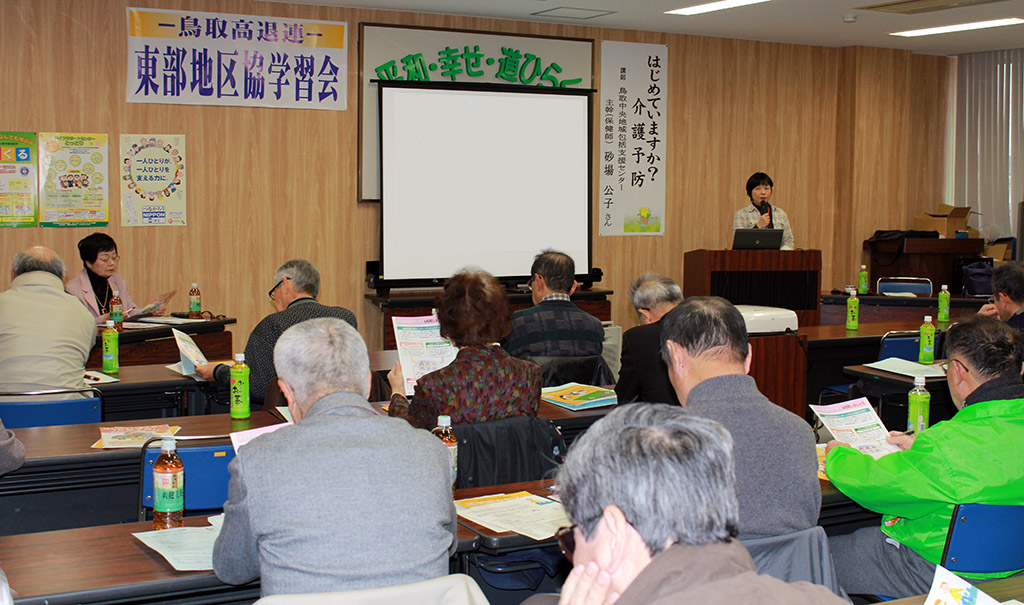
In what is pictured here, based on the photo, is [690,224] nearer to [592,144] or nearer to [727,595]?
[592,144]

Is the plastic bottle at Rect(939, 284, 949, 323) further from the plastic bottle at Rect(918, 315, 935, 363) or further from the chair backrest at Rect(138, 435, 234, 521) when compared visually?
the chair backrest at Rect(138, 435, 234, 521)

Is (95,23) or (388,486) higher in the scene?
(95,23)

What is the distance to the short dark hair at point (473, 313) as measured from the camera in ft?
10.1

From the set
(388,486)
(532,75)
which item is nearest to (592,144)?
(532,75)

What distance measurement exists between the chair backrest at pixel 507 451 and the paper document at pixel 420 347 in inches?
25.7

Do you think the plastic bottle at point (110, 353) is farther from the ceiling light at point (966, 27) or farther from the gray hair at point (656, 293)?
the ceiling light at point (966, 27)

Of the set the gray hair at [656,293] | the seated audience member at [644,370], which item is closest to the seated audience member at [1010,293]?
the gray hair at [656,293]

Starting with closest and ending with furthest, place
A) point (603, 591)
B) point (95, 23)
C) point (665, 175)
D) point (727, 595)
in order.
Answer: point (727, 595) < point (603, 591) < point (95, 23) < point (665, 175)

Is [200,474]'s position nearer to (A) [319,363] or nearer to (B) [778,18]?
(A) [319,363]

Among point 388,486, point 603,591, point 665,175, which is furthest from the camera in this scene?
point 665,175

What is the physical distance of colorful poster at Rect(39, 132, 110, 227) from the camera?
254 inches

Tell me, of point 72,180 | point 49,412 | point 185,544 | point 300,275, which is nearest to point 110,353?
point 49,412

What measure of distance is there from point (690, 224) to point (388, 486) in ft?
23.4

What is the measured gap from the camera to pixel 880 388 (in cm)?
455
